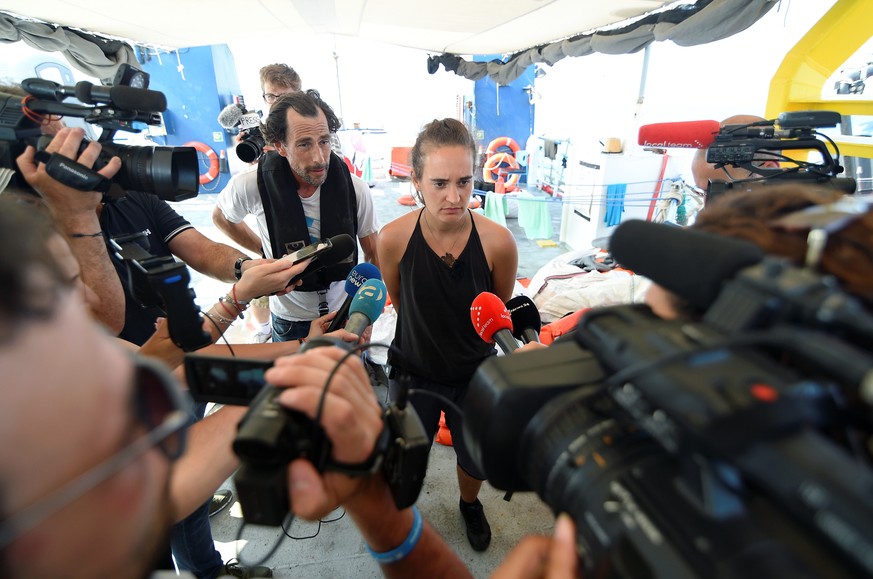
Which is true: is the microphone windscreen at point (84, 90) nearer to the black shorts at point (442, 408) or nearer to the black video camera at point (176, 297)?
the black video camera at point (176, 297)

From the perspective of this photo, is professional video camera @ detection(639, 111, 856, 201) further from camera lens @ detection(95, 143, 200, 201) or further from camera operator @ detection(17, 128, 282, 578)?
camera operator @ detection(17, 128, 282, 578)

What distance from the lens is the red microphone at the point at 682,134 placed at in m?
1.62

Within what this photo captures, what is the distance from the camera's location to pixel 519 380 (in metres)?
0.54

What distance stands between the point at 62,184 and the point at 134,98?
0.27m

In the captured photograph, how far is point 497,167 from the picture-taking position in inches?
288

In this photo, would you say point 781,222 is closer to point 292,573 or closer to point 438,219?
point 438,219

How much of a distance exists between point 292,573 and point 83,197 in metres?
1.48

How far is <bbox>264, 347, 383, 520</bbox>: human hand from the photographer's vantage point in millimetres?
503

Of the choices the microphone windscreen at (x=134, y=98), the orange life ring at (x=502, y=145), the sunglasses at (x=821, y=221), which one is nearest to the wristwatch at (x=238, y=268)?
the microphone windscreen at (x=134, y=98)

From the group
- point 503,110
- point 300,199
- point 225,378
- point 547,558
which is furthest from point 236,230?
point 503,110

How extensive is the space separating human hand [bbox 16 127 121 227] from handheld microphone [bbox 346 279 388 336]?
677 mm

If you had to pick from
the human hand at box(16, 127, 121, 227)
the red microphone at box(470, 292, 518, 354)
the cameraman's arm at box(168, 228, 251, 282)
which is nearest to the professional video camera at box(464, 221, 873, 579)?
the red microphone at box(470, 292, 518, 354)

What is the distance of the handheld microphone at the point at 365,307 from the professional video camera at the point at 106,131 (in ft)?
1.84

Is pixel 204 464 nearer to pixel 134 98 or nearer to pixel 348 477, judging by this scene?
pixel 348 477
